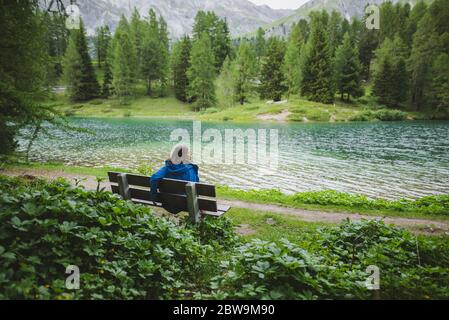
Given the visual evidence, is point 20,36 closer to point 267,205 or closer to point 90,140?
point 267,205

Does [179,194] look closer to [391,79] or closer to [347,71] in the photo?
[391,79]

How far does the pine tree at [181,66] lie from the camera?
7800 cm

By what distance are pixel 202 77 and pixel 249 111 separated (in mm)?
17684

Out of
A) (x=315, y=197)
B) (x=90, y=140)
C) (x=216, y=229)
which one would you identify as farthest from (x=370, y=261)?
(x=90, y=140)

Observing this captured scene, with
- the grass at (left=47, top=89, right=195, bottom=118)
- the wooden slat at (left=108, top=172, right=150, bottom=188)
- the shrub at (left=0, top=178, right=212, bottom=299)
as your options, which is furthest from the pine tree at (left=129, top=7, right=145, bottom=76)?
the shrub at (left=0, top=178, right=212, bottom=299)

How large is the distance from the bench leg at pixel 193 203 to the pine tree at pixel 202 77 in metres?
66.9

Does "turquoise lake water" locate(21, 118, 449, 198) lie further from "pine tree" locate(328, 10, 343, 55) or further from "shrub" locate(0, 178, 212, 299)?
"pine tree" locate(328, 10, 343, 55)

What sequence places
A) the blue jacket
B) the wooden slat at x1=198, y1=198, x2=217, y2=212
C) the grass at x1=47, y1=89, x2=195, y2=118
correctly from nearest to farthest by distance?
the wooden slat at x1=198, y1=198, x2=217, y2=212, the blue jacket, the grass at x1=47, y1=89, x2=195, y2=118

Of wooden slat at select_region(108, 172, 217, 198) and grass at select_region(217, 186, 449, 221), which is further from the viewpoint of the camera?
grass at select_region(217, 186, 449, 221)

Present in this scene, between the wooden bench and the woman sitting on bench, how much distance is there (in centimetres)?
13

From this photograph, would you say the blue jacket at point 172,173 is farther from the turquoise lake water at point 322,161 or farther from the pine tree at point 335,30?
the pine tree at point 335,30

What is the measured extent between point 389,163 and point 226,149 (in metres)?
13.3

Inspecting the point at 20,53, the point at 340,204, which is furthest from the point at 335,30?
the point at 20,53

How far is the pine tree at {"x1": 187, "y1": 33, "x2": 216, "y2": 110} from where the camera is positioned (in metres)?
71.4
